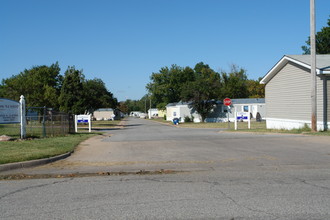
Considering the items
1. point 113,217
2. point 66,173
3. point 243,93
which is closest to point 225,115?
point 243,93

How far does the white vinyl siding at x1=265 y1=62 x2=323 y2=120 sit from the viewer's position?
904 inches

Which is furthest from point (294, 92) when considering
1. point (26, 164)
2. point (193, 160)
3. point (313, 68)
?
point (26, 164)

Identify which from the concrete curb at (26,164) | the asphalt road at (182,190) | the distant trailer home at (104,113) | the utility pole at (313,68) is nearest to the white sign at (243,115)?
the utility pole at (313,68)

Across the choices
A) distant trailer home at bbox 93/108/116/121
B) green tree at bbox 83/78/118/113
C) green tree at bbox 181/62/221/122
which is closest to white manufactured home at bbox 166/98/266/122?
green tree at bbox 181/62/221/122

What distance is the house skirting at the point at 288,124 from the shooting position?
21702mm

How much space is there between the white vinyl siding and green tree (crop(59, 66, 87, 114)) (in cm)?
2534

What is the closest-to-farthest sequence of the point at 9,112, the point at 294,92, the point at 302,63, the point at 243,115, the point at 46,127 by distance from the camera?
the point at 9,112, the point at 46,127, the point at 302,63, the point at 294,92, the point at 243,115

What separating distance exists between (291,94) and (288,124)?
2.33m

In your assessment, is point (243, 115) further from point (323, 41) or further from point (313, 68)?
point (323, 41)

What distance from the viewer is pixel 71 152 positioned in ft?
45.3

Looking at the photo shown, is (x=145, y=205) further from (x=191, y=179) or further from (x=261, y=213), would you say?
(x=191, y=179)

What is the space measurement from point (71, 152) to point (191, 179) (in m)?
7.03

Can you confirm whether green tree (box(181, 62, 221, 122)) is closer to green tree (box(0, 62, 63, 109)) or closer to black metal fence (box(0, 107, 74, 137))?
green tree (box(0, 62, 63, 109))

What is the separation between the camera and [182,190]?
7152mm
